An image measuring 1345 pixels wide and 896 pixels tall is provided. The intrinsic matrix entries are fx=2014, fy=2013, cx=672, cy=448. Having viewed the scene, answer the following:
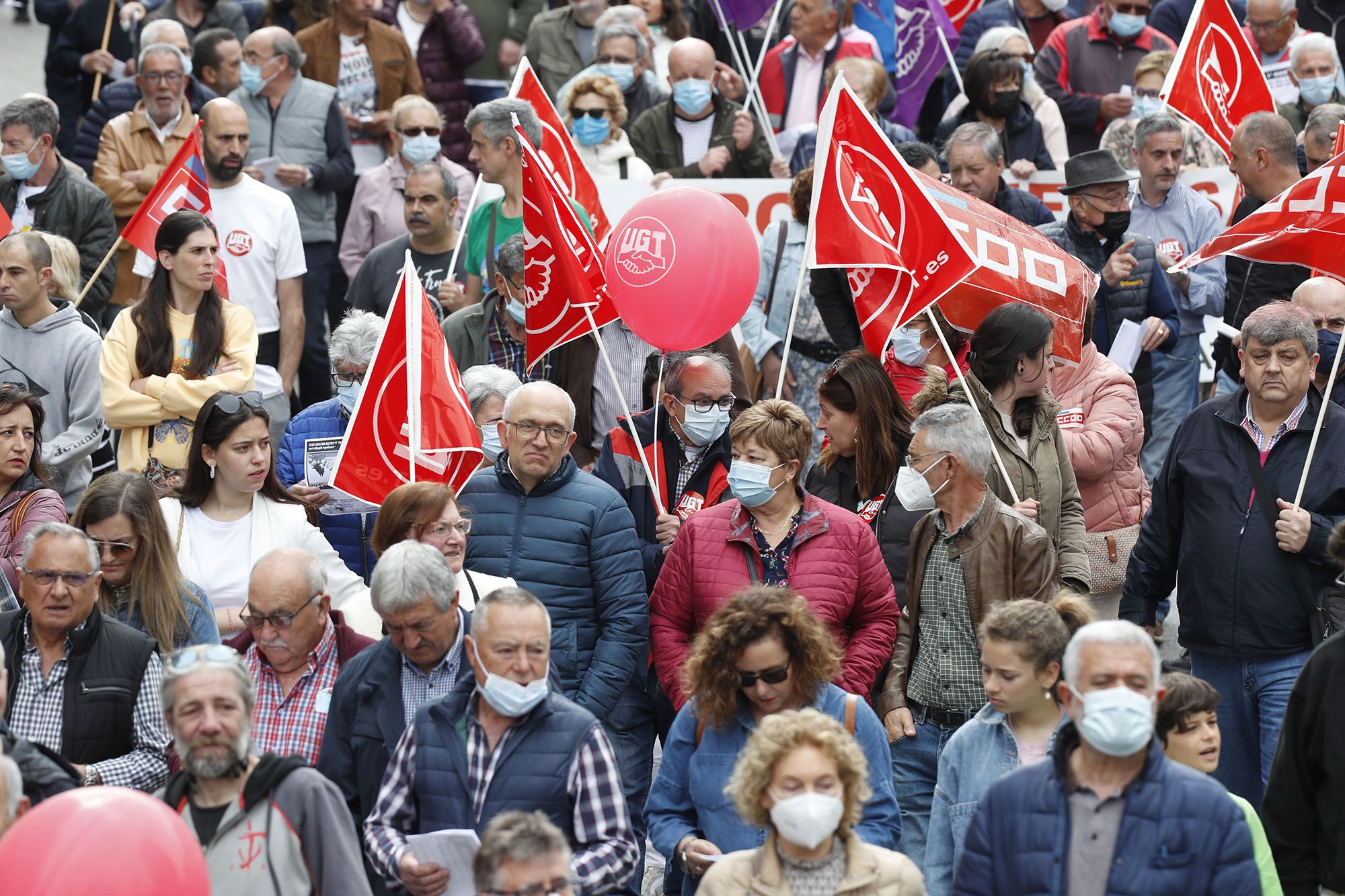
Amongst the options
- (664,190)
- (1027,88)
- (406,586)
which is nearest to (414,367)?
(664,190)

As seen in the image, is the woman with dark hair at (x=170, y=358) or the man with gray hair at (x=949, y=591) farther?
the woman with dark hair at (x=170, y=358)

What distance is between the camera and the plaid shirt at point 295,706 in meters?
6.75

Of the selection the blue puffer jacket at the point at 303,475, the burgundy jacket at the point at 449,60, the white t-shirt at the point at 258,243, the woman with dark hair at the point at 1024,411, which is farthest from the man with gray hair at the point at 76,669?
the burgundy jacket at the point at 449,60

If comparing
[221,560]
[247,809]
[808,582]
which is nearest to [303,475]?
[221,560]

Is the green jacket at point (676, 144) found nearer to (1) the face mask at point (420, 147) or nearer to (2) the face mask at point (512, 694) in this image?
(1) the face mask at point (420, 147)

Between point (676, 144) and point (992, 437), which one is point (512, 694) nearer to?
point (992, 437)

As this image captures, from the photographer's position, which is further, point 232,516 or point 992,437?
point 992,437

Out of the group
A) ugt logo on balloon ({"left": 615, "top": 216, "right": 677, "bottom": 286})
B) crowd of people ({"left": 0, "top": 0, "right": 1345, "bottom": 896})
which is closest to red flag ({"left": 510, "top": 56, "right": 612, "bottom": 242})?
crowd of people ({"left": 0, "top": 0, "right": 1345, "bottom": 896})

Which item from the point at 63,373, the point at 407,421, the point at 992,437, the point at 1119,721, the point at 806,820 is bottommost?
the point at 63,373

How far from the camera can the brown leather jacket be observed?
23.7 ft

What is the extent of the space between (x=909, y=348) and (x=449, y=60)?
6306mm

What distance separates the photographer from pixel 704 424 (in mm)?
8273

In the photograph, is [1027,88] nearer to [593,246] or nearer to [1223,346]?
[1223,346]

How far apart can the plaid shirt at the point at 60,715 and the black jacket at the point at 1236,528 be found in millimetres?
3865
